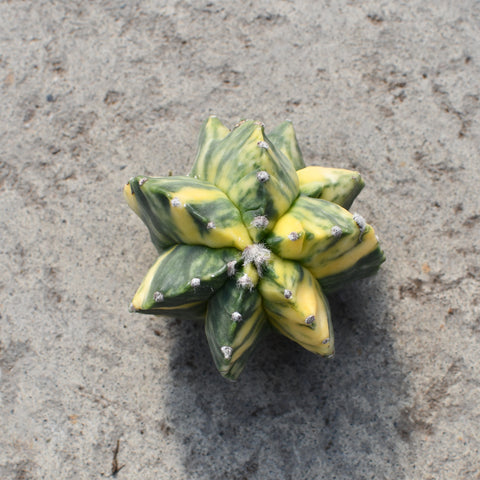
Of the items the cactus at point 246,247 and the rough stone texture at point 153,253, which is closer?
the cactus at point 246,247

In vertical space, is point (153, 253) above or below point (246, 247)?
below

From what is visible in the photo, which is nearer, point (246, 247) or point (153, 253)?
point (246, 247)

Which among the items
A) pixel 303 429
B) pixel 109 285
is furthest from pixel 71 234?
pixel 303 429

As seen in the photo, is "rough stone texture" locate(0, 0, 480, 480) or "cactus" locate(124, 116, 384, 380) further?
"rough stone texture" locate(0, 0, 480, 480)
